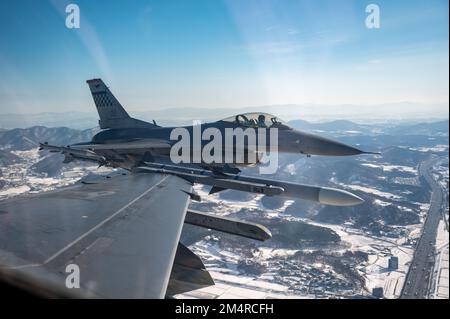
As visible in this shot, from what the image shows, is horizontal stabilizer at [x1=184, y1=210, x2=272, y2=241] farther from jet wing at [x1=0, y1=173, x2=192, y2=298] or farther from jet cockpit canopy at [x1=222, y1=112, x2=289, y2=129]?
jet cockpit canopy at [x1=222, y1=112, x2=289, y2=129]

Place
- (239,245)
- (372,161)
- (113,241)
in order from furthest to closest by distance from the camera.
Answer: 1. (372,161)
2. (239,245)
3. (113,241)

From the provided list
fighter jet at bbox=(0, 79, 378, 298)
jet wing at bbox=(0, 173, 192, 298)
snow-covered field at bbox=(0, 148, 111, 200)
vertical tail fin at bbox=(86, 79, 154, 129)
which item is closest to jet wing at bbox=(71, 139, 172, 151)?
fighter jet at bbox=(0, 79, 378, 298)

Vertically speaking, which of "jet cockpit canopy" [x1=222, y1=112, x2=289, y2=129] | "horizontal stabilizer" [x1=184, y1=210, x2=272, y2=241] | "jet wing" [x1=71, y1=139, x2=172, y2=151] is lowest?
"horizontal stabilizer" [x1=184, y1=210, x2=272, y2=241]

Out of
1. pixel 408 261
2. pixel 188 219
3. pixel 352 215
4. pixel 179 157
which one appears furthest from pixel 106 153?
pixel 352 215

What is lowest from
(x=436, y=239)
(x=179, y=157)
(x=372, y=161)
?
(x=436, y=239)

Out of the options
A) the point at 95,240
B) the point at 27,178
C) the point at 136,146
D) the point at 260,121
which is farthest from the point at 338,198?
the point at 27,178
